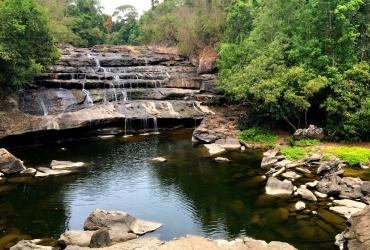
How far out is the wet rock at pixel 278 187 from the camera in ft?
48.6

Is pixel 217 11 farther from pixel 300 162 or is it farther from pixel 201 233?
pixel 201 233

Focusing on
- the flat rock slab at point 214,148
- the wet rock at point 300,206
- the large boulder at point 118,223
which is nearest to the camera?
the large boulder at point 118,223

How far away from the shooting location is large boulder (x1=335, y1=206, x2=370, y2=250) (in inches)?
346

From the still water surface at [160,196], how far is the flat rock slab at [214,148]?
0.51 meters

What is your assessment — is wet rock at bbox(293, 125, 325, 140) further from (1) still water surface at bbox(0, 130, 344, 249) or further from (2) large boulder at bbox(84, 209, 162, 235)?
(2) large boulder at bbox(84, 209, 162, 235)

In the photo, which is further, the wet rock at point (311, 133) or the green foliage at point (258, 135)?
the green foliage at point (258, 135)

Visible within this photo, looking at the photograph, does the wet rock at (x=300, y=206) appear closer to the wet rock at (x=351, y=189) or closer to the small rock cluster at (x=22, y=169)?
the wet rock at (x=351, y=189)

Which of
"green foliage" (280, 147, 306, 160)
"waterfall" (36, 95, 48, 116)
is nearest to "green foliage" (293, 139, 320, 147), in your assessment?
"green foliage" (280, 147, 306, 160)

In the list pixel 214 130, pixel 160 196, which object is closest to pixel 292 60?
pixel 214 130

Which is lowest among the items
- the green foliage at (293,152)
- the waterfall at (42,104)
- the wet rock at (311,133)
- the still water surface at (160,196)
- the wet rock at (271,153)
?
the still water surface at (160,196)

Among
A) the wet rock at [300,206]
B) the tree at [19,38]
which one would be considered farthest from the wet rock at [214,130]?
the tree at [19,38]

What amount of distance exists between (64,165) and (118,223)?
958cm

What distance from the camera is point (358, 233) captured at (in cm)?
911

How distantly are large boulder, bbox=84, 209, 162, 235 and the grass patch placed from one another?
12.4 metres
